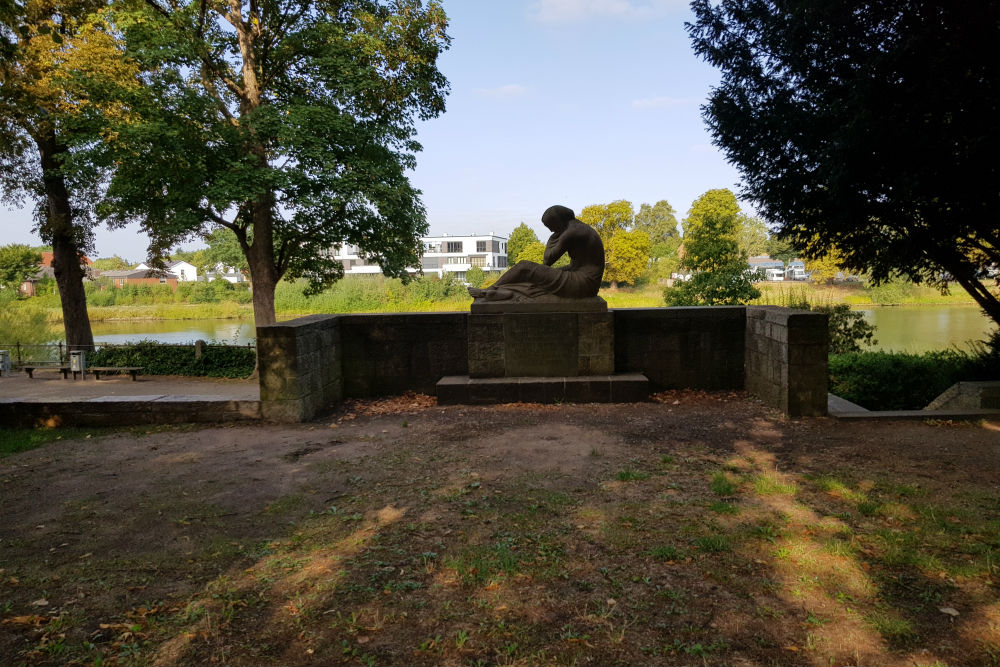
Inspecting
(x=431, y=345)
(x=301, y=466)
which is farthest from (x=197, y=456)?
(x=431, y=345)

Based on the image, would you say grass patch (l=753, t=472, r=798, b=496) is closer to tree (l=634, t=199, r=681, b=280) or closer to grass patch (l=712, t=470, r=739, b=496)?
grass patch (l=712, t=470, r=739, b=496)

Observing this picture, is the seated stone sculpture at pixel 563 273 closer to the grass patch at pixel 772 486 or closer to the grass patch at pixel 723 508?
the grass patch at pixel 772 486

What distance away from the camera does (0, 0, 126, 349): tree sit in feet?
42.5

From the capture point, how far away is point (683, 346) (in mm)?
7809

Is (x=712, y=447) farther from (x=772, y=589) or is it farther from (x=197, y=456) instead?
(x=197, y=456)

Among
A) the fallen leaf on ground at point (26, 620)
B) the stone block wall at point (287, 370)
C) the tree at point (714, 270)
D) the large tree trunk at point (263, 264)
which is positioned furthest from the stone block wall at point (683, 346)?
the large tree trunk at point (263, 264)

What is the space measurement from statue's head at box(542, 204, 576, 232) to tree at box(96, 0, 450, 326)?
20.2ft

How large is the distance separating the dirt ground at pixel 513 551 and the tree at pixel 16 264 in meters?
35.6

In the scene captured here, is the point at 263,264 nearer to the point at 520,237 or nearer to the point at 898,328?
the point at 898,328

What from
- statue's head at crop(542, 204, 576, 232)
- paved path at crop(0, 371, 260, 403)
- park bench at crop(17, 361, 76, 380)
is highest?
statue's head at crop(542, 204, 576, 232)

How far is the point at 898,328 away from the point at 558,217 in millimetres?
15523

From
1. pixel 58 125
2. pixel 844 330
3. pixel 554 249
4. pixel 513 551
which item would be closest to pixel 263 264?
pixel 58 125

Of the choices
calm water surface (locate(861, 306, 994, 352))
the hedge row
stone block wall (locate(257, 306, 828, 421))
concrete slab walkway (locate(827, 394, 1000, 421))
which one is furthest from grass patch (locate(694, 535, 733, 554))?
calm water surface (locate(861, 306, 994, 352))

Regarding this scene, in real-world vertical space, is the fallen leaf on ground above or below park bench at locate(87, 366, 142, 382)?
above
